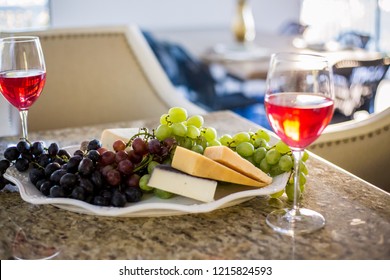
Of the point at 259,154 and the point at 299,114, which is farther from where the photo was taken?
the point at 259,154

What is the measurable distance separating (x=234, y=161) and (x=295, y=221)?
14cm

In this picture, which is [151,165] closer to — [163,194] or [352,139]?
[163,194]

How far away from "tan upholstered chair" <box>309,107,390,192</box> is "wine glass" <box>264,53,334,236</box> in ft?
1.90

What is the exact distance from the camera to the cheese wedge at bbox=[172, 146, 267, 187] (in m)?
0.90

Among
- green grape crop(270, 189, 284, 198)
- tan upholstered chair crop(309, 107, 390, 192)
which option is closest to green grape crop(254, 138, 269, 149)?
green grape crop(270, 189, 284, 198)

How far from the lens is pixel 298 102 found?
846mm

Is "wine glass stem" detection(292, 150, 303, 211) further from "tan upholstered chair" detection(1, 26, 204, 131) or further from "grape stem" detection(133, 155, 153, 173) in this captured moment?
"tan upholstered chair" detection(1, 26, 204, 131)

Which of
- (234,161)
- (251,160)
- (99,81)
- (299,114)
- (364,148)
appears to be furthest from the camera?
(99,81)

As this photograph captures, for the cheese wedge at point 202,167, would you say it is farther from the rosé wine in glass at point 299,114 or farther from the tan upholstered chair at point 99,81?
the tan upholstered chair at point 99,81

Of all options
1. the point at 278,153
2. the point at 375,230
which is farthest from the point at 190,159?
the point at 375,230

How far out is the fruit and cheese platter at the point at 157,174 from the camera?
908 millimetres

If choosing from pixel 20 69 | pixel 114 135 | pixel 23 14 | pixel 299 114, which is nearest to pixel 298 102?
pixel 299 114
